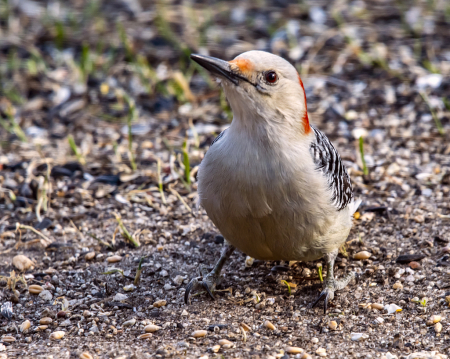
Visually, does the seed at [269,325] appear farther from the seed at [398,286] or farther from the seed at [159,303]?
the seed at [398,286]

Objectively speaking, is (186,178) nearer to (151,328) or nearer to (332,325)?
(151,328)

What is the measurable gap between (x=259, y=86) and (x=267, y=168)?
1.87ft

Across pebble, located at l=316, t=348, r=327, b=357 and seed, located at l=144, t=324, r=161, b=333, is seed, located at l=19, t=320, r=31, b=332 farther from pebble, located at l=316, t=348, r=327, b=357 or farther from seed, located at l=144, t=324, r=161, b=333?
pebble, located at l=316, t=348, r=327, b=357

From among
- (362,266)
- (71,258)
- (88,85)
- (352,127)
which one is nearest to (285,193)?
(362,266)

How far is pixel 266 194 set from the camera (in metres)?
4.10

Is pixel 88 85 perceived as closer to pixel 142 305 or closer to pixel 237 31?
pixel 237 31

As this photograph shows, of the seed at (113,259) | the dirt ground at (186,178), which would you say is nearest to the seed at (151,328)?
the dirt ground at (186,178)

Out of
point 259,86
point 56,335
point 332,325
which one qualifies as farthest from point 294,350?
point 259,86

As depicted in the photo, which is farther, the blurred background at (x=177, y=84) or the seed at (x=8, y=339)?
the blurred background at (x=177, y=84)

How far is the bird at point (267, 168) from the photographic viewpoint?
4070 millimetres

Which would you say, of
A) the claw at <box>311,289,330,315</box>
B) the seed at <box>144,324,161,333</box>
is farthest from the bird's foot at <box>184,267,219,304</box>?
the claw at <box>311,289,330,315</box>

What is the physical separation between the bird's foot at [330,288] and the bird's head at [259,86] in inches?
54.7

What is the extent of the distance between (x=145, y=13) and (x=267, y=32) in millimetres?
2391

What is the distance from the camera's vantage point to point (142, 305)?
471cm
